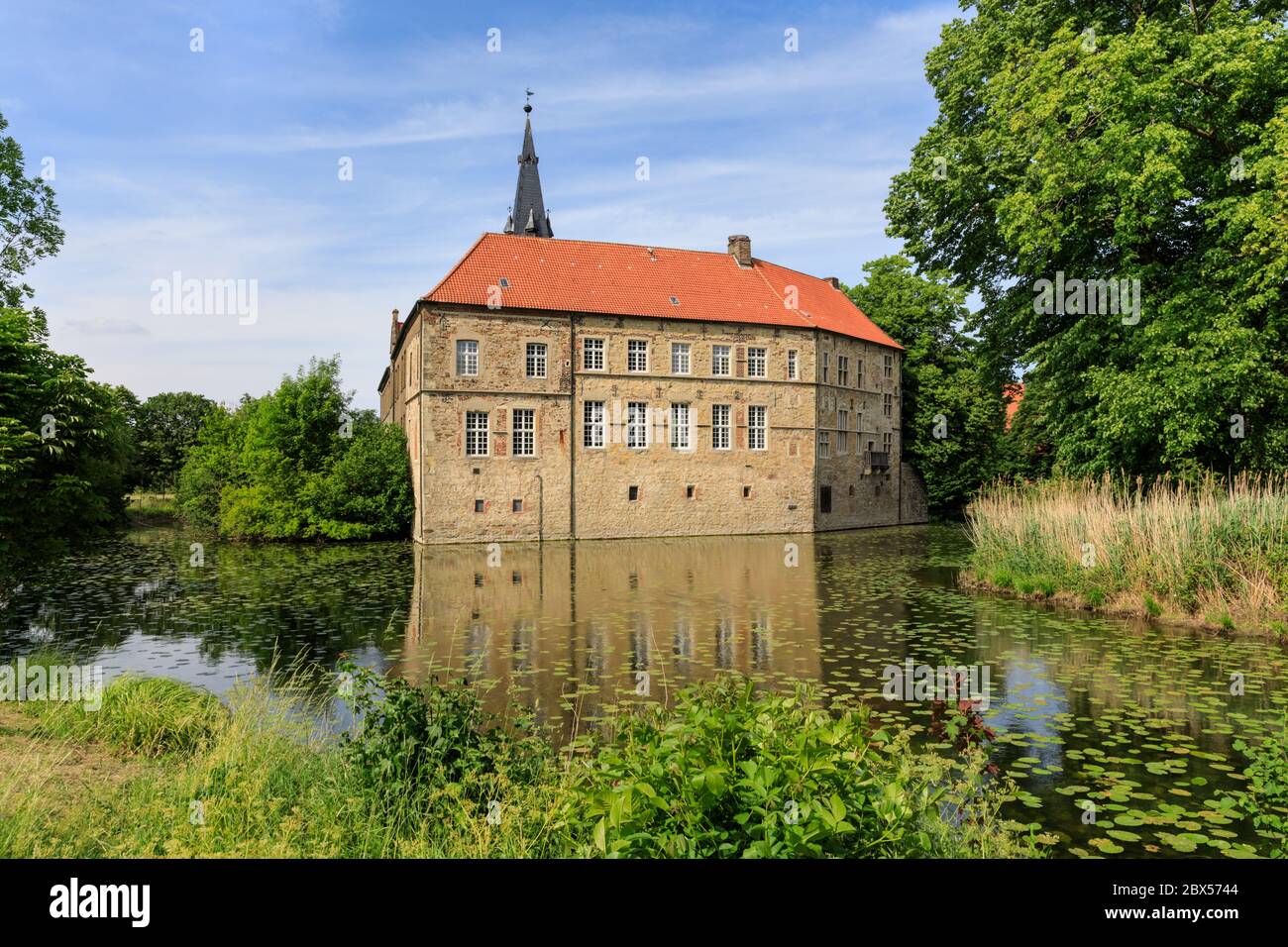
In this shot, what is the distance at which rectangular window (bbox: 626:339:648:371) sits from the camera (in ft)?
108

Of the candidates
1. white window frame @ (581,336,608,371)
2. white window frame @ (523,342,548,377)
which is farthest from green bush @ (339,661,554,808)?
white window frame @ (581,336,608,371)

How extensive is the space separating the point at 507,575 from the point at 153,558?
11778 mm

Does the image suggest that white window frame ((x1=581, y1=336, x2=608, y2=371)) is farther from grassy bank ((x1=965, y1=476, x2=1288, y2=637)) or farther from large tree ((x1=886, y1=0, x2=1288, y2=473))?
grassy bank ((x1=965, y1=476, x2=1288, y2=637))

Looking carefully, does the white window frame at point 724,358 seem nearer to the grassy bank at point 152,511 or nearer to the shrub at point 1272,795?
the grassy bank at point 152,511

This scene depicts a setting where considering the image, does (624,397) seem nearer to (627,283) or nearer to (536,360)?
(536,360)

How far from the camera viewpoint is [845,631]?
12.2 metres

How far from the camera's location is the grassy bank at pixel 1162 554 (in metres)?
11.9

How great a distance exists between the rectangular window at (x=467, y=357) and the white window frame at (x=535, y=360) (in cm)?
190

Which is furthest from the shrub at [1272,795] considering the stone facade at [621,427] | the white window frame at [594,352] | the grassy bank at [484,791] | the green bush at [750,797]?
the white window frame at [594,352]

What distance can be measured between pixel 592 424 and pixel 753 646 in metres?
21.9

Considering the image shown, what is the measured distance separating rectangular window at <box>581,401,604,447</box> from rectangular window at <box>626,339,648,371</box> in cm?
214
